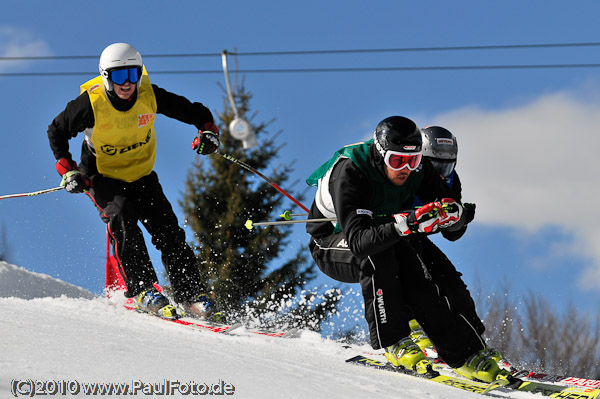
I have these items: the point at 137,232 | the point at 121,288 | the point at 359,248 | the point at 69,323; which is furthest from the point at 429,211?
the point at 121,288

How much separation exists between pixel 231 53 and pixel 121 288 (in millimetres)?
2934

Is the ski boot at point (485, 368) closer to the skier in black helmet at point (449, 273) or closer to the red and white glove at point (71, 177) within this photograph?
the skier in black helmet at point (449, 273)

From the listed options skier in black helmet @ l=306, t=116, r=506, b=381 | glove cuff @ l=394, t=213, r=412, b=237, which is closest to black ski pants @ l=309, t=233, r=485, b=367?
skier in black helmet @ l=306, t=116, r=506, b=381

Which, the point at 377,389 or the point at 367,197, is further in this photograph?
the point at 367,197

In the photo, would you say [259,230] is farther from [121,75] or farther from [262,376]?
[262,376]

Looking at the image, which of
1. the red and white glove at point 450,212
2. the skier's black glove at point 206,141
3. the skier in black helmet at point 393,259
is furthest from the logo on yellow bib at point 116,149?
the red and white glove at point 450,212

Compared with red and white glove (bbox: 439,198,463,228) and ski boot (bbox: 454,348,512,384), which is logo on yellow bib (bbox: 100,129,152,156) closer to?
red and white glove (bbox: 439,198,463,228)

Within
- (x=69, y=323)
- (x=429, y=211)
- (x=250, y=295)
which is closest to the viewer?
(x=429, y=211)

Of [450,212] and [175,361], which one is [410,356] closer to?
[450,212]

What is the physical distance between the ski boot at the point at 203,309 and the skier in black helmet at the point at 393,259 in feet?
6.70

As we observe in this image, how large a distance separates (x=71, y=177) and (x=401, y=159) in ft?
9.83

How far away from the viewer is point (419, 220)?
4.07 metres

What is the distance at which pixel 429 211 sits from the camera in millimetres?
4098

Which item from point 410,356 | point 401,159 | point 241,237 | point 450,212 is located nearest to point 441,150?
point 401,159
